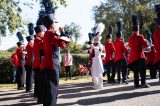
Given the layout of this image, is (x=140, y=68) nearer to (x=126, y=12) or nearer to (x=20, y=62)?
(x=20, y=62)

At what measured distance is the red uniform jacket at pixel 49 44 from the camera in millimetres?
8023

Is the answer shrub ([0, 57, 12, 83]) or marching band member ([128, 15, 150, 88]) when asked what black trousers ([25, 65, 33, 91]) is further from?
shrub ([0, 57, 12, 83])

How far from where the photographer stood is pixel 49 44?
27.1ft

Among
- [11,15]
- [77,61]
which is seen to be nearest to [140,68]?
[11,15]

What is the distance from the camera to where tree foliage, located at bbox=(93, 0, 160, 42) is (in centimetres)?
5328

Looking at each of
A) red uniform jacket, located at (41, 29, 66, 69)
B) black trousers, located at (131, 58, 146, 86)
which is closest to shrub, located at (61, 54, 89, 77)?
black trousers, located at (131, 58, 146, 86)

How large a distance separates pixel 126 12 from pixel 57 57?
47.6 metres

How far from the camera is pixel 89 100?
10.9 meters

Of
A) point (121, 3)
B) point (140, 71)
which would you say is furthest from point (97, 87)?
point (121, 3)

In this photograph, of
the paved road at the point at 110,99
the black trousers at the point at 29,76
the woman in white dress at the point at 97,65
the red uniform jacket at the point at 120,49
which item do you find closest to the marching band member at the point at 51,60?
the paved road at the point at 110,99

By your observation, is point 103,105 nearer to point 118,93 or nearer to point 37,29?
point 118,93

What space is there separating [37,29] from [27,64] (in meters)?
3.71

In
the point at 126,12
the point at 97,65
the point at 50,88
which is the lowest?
the point at 50,88

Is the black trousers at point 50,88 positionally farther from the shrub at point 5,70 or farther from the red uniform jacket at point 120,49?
the shrub at point 5,70
